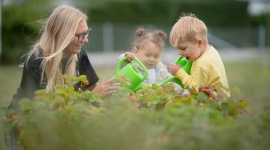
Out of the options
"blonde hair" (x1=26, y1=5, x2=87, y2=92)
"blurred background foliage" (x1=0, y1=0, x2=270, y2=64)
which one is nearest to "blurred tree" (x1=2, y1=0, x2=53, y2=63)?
"blurred background foliage" (x1=0, y1=0, x2=270, y2=64)

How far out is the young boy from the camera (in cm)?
435

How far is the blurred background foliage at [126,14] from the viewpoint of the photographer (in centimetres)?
2052

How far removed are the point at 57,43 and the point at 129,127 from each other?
6.76 ft

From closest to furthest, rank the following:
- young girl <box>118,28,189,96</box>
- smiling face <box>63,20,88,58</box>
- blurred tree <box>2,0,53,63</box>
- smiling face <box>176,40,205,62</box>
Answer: smiling face <box>176,40,205,62</box> → smiling face <box>63,20,88,58</box> → young girl <box>118,28,189,96</box> → blurred tree <box>2,0,53,63</box>

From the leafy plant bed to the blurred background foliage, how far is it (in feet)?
55.6

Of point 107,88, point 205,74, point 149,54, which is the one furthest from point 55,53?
point 205,74

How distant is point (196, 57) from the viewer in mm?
4516

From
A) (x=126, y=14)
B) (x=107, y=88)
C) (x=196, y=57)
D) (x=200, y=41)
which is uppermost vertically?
(x=200, y=41)

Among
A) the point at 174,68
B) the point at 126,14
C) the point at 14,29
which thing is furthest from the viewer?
the point at 126,14

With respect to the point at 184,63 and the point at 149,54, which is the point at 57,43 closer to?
the point at 149,54

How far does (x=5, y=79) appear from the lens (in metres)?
12.8

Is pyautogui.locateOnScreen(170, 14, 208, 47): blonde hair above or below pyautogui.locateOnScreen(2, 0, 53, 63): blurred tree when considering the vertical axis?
above

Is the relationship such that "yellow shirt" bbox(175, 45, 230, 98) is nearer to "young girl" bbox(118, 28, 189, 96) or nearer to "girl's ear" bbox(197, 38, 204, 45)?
"girl's ear" bbox(197, 38, 204, 45)

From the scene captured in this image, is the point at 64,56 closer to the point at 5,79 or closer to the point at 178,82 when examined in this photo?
the point at 178,82
